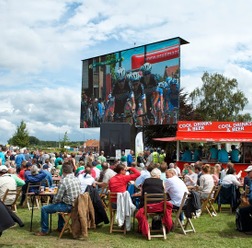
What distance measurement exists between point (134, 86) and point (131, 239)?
21694 mm

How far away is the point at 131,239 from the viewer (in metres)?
7.08

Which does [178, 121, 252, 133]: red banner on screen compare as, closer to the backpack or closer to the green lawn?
the green lawn

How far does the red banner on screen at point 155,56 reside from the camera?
85.7 ft

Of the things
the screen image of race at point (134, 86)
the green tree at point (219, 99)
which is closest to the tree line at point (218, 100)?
the green tree at point (219, 99)

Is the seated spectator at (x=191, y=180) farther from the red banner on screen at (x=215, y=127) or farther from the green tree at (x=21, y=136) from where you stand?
the green tree at (x=21, y=136)

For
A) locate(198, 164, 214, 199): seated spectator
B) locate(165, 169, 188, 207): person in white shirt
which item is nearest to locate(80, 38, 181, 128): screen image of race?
locate(198, 164, 214, 199): seated spectator

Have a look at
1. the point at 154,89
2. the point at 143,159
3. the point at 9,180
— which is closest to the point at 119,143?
the point at 143,159

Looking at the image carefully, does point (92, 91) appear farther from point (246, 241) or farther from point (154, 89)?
point (246, 241)

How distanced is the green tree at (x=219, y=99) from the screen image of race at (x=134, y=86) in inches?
520

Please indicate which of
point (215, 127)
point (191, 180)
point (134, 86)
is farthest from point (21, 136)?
point (191, 180)

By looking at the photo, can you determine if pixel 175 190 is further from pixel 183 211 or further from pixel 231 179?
pixel 231 179

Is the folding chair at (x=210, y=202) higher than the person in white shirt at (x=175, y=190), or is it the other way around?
the person in white shirt at (x=175, y=190)

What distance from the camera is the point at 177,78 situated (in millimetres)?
25453

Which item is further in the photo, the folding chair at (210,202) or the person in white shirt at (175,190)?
the folding chair at (210,202)
